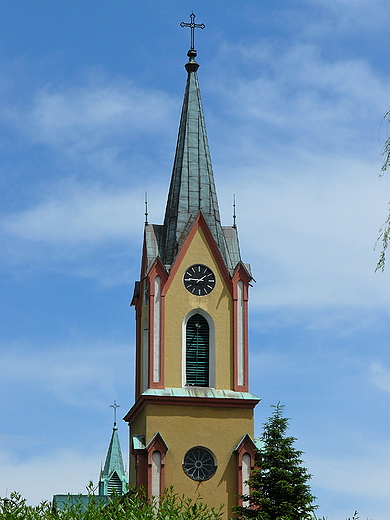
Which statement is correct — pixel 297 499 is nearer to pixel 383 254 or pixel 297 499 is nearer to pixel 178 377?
pixel 178 377

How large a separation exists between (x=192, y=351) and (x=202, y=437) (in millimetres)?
3772

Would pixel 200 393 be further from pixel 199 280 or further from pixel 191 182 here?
pixel 191 182

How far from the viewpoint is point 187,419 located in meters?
44.1

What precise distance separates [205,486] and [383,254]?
27.1 metres

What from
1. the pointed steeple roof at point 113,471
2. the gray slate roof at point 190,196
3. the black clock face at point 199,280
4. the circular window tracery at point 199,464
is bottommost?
the circular window tracery at point 199,464

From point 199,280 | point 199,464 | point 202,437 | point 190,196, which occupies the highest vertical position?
point 190,196

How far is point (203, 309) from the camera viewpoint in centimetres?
4619

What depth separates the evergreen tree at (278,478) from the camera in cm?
3722

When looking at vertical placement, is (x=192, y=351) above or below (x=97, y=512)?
above

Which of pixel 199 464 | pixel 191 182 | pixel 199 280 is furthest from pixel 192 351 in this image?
pixel 191 182

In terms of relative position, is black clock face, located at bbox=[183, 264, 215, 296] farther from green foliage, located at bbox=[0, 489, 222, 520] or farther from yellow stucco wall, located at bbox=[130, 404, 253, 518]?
green foliage, located at bbox=[0, 489, 222, 520]

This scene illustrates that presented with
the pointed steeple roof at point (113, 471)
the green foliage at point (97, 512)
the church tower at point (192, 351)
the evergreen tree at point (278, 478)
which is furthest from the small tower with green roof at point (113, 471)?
the green foliage at point (97, 512)

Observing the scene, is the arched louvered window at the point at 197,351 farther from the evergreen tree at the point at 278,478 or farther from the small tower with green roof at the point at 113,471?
the small tower with green roof at the point at 113,471

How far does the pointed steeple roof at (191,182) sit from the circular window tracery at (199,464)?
27.4 ft
